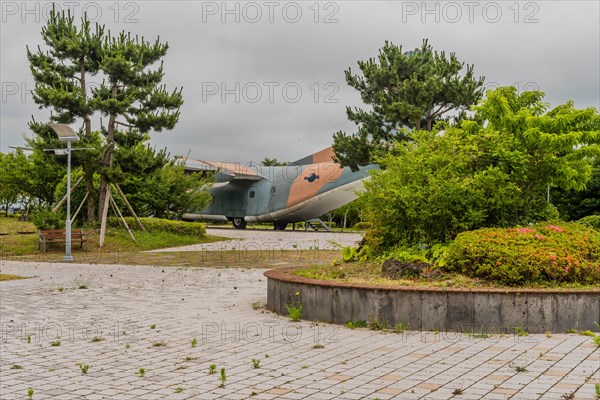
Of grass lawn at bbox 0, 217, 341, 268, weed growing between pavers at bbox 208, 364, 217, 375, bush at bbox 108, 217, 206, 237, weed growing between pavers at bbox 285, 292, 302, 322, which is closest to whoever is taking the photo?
weed growing between pavers at bbox 208, 364, 217, 375

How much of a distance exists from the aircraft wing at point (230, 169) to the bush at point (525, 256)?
3392cm

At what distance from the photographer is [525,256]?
9336mm

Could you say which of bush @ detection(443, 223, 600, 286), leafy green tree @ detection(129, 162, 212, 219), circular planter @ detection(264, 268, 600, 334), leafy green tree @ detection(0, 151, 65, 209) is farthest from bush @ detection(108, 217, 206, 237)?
circular planter @ detection(264, 268, 600, 334)

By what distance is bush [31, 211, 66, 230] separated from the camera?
84.3 ft

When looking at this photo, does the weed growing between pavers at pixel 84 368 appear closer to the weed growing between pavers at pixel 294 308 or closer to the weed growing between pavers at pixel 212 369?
the weed growing between pavers at pixel 212 369

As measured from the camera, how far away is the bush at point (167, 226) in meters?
30.5

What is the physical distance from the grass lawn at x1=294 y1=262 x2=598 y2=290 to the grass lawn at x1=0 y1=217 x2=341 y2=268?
673cm

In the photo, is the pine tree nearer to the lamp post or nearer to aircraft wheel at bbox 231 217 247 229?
the lamp post

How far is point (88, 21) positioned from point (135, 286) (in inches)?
697

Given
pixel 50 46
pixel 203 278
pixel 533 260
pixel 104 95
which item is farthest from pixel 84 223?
pixel 533 260

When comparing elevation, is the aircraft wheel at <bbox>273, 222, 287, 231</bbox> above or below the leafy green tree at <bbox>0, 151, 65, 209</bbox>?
below

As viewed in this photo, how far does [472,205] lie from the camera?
11.7m

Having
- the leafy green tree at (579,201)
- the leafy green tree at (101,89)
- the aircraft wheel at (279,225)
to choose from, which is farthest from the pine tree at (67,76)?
the leafy green tree at (579,201)

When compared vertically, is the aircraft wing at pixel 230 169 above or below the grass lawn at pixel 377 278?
above
